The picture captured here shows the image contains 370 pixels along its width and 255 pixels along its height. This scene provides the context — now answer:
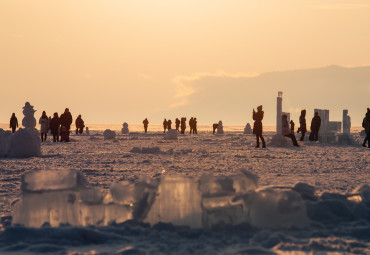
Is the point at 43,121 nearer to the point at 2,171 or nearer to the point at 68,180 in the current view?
the point at 2,171

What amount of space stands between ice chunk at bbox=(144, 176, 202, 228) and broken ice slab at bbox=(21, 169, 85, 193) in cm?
86

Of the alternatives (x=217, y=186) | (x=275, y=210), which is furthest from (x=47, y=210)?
(x=275, y=210)

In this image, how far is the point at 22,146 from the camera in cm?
1622

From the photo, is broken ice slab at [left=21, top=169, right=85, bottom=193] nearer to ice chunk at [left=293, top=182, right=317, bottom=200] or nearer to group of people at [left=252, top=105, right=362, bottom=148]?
ice chunk at [left=293, top=182, right=317, bottom=200]

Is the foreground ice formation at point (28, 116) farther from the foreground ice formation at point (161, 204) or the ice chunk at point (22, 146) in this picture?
the foreground ice formation at point (161, 204)

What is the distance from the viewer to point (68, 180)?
541cm

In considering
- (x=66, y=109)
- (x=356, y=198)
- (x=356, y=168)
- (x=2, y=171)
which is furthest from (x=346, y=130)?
(x=356, y=198)

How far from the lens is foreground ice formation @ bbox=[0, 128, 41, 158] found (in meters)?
16.1

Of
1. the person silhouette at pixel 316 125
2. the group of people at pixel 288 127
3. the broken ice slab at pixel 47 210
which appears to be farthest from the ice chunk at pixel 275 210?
the person silhouette at pixel 316 125

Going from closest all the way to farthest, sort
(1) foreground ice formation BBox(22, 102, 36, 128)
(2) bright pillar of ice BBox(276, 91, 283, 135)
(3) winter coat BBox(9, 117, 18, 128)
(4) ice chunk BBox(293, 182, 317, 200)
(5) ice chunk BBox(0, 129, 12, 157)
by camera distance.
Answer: (4) ice chunk BBox(293, 182, 317, 200) < (5) ice chunk BBox(0, 129, 12, 157) < (2) bright pillar of ice BBox(276, 91, 283, 135) < (1) foreground ice formation BBox(22, 102, 36, 128) < (3) winter coat BBox(9, 117, 18, 128)

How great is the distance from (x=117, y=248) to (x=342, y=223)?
7.63 ft

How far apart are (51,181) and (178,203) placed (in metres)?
1.31

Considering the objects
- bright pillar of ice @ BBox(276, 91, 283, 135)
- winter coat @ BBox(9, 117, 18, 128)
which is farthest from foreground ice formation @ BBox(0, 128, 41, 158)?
winter coat @ BBox(9, 117, 18, 128)

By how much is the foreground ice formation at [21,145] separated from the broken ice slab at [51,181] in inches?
444
